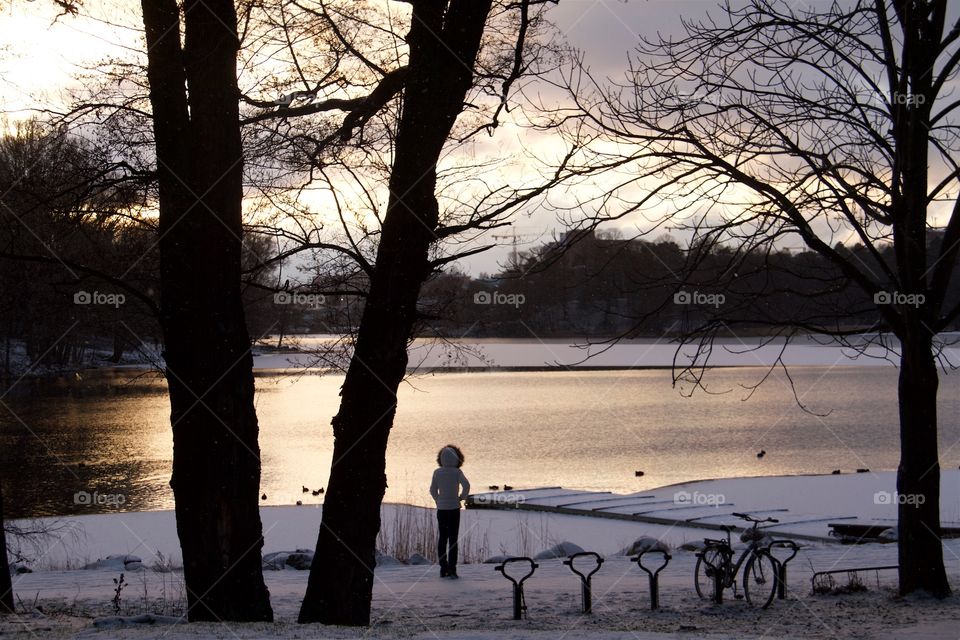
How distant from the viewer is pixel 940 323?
998 cm

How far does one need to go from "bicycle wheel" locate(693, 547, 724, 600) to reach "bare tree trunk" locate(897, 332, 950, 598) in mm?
1850

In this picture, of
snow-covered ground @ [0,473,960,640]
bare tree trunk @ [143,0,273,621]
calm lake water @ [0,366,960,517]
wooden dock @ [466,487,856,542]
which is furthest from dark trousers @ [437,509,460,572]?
wooden dock @ [466,487,856,542]

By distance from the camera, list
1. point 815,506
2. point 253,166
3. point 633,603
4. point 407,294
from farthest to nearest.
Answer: point 815,506
point 633,603
point 253,166
point 407,294

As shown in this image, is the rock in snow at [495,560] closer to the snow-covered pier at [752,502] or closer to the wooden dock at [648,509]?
the snow-covered pier at [752,502]

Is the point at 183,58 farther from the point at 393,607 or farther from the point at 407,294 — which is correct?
the point at 393,607

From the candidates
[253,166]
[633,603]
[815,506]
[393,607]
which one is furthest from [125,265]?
[815,506]

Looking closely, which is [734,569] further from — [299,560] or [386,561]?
[299,560]

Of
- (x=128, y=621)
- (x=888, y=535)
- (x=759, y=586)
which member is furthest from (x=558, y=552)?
(x=128, y=621)

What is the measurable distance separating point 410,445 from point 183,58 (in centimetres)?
2691

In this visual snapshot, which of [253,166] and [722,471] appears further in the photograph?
[722,471]

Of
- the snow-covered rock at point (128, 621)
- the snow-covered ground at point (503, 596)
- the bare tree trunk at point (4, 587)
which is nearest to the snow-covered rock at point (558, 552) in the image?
the snow-covered ground at point (503, 596)

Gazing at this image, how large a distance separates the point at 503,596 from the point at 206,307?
484cm

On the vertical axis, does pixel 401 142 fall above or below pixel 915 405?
above

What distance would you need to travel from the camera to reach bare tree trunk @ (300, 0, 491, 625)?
26.2 feet
